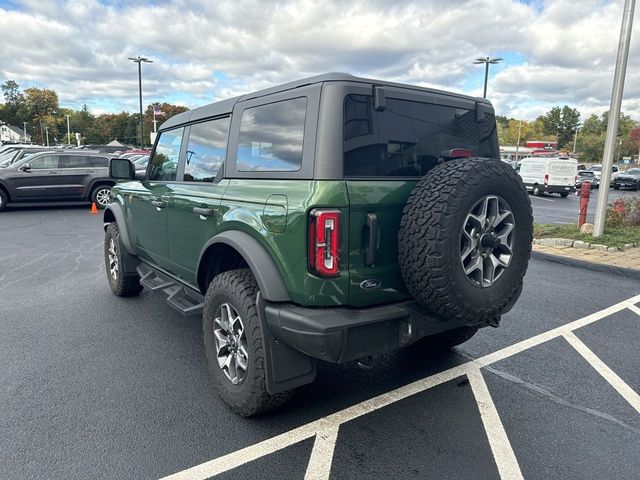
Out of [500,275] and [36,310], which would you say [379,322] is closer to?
[500,275]

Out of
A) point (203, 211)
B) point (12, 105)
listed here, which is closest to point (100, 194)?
point (203, 211)

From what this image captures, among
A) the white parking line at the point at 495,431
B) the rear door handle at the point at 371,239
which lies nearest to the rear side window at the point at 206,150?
the rear door handle at the point at 371,239

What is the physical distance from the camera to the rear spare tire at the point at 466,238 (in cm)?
245

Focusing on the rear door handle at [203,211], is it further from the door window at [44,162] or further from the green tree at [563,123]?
the green tree at [563,123]

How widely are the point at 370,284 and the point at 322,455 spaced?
3.22 ft

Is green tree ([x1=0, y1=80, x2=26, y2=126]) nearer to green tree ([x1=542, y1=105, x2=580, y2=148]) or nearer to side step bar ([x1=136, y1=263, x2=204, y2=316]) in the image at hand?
side step bar ([x1=136, y1=263, x2=204, y2=316])

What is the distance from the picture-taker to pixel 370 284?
102 inches

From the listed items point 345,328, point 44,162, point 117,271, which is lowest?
point 117,271

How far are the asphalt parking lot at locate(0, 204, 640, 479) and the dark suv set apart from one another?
983cm

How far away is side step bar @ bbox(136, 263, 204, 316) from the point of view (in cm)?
367

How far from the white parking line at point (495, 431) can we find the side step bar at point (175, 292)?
6.91ft

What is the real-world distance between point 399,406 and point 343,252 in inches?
50.2

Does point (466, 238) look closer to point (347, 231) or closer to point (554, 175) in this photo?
point (347, 231)

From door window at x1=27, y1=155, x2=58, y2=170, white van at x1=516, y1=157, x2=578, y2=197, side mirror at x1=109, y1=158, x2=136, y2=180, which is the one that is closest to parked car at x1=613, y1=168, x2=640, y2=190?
white van at x1=516, y1=157, x2=578, y2=197
